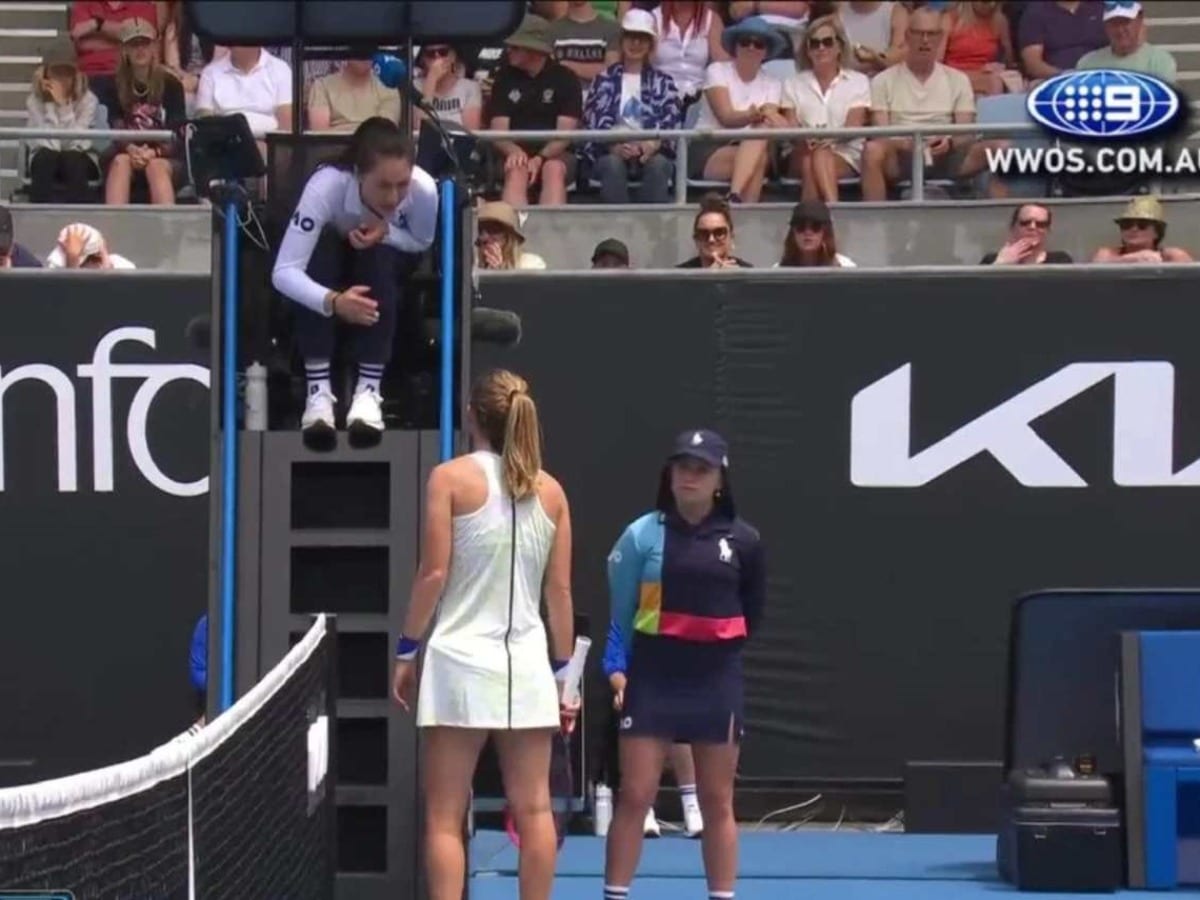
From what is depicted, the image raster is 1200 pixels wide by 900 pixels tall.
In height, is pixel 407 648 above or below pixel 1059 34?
below

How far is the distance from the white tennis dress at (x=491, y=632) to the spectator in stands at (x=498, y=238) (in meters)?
4.02

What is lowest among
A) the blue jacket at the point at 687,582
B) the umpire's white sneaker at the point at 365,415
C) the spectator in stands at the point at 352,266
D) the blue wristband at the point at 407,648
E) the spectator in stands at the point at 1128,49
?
the blue wristband at the point at 407,648

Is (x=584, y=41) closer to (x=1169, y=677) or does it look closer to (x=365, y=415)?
(x=1169, y=677)

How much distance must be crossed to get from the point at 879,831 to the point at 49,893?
24.6 ft

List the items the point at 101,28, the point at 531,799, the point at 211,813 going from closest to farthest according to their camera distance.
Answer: the point at 211,813 < the point at 531,799 < the point at 101,28

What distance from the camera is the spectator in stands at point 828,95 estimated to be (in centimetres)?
1300

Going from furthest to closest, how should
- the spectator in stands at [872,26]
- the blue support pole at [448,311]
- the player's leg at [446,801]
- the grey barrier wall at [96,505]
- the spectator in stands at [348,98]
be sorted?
the spectator in stands at [872,26] → the spectator in stands at [348,98] → the grey barrier wall at [96,505] → the blue support pole at [448,311] → the player's leg at [446,801]

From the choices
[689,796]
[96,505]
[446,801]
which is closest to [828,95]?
[689,796]

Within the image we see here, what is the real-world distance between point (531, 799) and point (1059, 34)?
8.05 m

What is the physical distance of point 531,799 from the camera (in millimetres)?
7227

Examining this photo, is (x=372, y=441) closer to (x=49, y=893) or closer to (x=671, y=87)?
(x=49, y=893)

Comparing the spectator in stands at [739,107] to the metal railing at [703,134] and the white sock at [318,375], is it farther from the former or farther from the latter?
the white sock at [318,375]

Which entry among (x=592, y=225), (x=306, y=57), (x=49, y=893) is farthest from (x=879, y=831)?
(x=49, y=893)

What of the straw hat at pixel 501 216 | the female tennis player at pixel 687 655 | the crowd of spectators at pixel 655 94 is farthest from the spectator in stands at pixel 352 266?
the crowd of spectators at pixel 655 94
